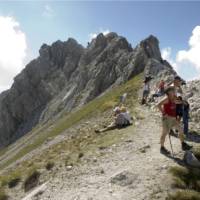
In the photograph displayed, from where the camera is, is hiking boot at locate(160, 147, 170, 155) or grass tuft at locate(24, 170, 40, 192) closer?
hiking boot at locate(160, 147, 170, 155)

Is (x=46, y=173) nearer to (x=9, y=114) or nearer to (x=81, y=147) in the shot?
(x=81, y=147)

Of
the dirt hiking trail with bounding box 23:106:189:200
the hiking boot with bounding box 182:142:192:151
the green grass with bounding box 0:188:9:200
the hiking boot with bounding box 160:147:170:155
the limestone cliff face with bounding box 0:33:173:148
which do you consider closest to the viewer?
the dirt hiking trail with bounding box 23:106:189:200

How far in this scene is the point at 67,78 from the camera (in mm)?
182750

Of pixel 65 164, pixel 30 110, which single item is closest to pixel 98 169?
pixel 65 164

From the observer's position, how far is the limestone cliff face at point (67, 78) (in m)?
126

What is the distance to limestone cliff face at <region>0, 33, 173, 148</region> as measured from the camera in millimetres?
125875

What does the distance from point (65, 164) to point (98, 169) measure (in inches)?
134

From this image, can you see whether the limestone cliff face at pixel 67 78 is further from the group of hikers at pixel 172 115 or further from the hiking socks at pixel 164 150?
the hiking socks at pixel 164 150

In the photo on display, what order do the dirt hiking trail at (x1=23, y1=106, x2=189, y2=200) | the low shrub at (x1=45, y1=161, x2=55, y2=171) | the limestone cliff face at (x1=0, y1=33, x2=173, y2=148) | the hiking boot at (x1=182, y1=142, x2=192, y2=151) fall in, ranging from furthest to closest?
1. the limestone cliff face at (x1=0, y1=33, x2=173, y2=148)
2. the low shrub at (x1=45, y1=161, x2=55, y2=171)
3. the hiking boot at (x1=182, y1=142, x2=192, y2=151)
4. the dirt hiking trail at (x1=23, y1=106, x2=189, y2=200)

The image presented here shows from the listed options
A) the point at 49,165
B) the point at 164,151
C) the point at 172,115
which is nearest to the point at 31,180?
the point at 49,165

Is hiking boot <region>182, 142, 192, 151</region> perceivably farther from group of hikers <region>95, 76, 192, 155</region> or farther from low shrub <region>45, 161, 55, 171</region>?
low shrub <region>45, 161, 55, 171</region>

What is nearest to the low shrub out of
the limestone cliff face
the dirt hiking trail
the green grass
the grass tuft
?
the grass tuft

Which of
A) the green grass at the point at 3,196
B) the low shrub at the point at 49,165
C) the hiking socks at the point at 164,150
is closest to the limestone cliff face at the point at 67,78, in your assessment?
the low shrub at the point at 49,165

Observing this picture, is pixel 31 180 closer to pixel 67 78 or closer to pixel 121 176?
pixel 121 176
